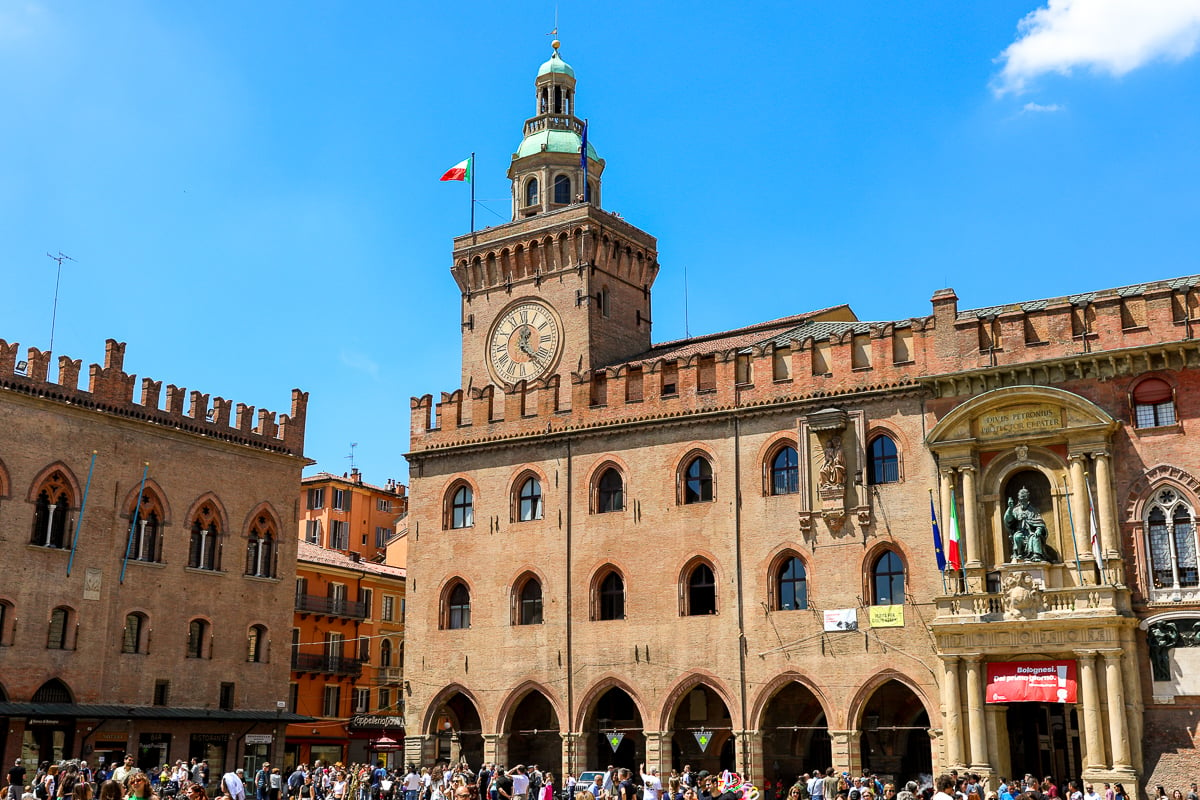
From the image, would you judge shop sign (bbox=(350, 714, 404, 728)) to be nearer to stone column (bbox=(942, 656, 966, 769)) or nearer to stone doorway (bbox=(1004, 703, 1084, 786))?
stone column (bbox=(942, 656, 966, 769))

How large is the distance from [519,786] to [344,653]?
2959 cm

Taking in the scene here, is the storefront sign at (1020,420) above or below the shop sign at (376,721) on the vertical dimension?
above

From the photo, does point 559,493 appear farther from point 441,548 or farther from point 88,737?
point 88,737

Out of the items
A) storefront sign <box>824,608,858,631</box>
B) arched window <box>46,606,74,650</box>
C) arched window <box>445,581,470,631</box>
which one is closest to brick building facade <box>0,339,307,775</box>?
arched window <box>46,606,74,650</box>

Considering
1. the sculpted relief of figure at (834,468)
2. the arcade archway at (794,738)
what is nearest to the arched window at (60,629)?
the arcade archway at (794,738)

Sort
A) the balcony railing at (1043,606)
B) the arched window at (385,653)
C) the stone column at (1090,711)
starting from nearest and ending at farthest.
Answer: the stone column at (1090,711), the balcony railing at (1043,606), the arched window at (385,653)

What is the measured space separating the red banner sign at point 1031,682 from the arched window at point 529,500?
14.2 meters

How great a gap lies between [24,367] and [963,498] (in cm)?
2608

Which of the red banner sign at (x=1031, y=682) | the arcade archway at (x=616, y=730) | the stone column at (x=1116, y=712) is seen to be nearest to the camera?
the stone column at (x=1116, y=712)

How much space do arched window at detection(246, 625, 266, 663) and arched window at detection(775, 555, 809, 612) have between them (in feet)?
59.7

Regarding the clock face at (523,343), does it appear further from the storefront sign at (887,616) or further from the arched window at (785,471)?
the storefront sign at (887,616)

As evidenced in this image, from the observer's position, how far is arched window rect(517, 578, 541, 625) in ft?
125

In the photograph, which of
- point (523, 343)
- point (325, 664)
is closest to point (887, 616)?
point (523, 343)

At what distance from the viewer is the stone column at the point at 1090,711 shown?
28.7 meters
